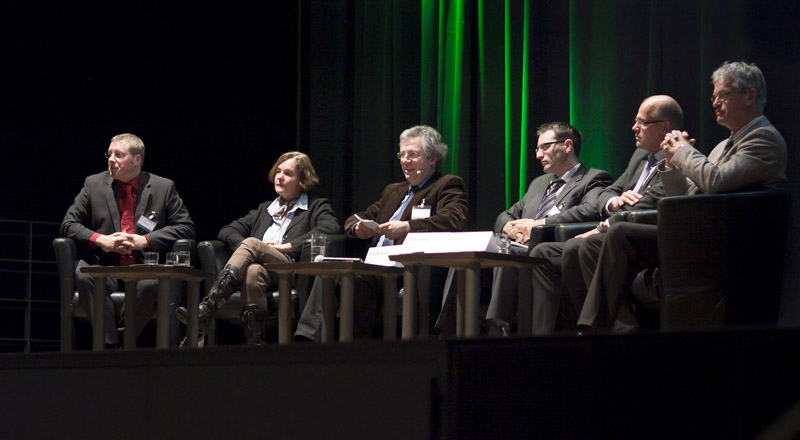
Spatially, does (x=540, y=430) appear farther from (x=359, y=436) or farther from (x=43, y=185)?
(x=43, y=185)

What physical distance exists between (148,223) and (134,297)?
598 millimetres

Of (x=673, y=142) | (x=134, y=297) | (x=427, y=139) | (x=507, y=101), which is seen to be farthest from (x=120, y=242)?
(x=673, y=142)

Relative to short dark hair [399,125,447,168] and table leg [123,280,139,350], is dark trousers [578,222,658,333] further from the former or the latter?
table leg [123,280,139,350]

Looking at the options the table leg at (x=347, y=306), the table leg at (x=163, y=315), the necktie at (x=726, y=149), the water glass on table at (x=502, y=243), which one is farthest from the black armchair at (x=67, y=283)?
the necktie at (x=726, y=149)

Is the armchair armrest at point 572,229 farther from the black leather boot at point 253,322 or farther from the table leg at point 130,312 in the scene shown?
the table leg at point 130,312

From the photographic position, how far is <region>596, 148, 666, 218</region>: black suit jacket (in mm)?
3857

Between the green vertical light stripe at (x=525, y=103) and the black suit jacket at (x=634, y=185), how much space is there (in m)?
0.80

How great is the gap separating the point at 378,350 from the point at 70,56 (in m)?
4.91

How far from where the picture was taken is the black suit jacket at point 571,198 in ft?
13.7

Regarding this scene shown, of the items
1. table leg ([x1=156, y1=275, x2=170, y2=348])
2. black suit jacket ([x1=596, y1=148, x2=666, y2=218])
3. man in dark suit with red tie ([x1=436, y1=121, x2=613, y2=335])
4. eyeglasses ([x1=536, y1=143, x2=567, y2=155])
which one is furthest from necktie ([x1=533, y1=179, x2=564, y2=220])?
table leg ([x1=156, y1=275, x2=170, y2=348])

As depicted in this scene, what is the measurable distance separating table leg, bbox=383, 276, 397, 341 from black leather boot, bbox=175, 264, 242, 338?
2.24ft

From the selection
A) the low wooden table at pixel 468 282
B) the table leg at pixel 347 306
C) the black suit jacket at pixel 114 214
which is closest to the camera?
the low wooden table at pixel 468 282

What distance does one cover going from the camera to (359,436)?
159cm

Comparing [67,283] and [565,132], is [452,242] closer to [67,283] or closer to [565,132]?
[565,132]
